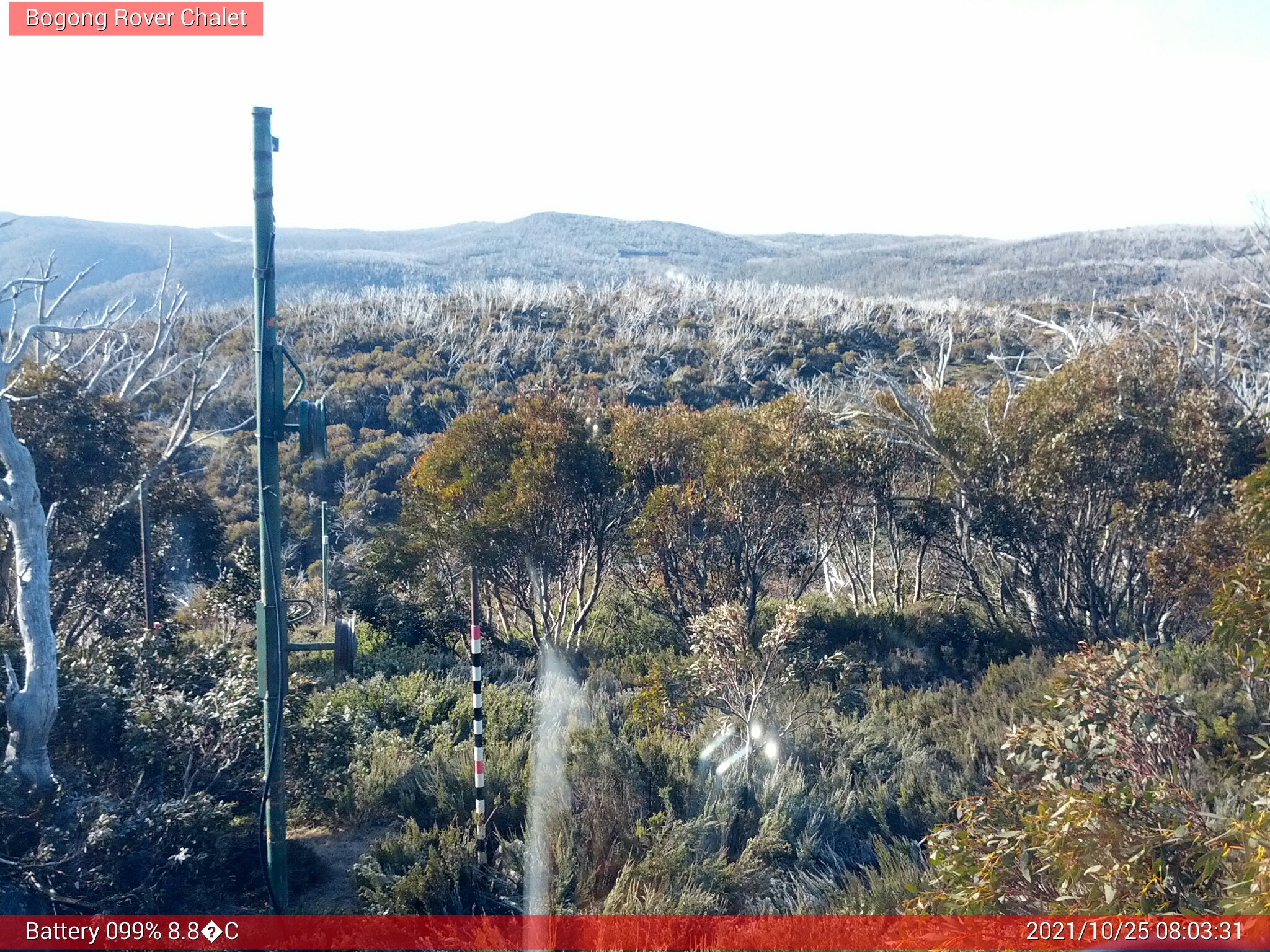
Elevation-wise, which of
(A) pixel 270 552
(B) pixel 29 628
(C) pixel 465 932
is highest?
(A) pixel 270 552

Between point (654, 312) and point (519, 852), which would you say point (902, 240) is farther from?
point (519, 852)

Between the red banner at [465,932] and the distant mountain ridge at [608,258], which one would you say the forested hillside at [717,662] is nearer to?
the red banner at [465,932]

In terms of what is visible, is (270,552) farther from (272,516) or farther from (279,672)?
(279,672)

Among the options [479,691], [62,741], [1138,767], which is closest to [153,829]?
[62,741]

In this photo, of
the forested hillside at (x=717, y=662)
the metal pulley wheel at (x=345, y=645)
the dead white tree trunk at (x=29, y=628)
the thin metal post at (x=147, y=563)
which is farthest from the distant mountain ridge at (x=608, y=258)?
the metal pulley wheel at (x=345, y=645)
